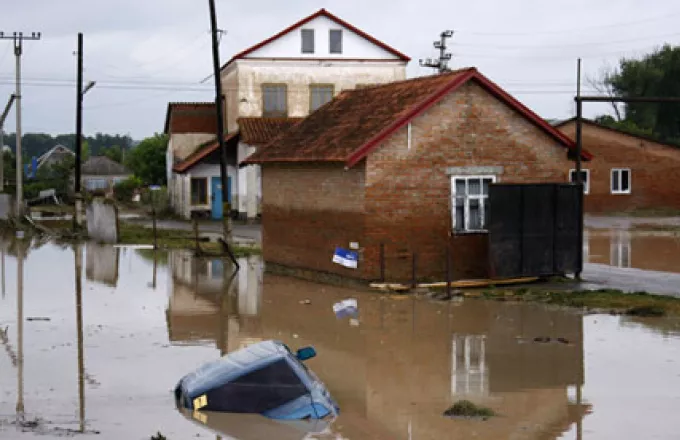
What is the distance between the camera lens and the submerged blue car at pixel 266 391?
471 inches

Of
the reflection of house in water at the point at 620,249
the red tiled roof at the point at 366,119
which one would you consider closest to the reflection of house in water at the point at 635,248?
the reflection of house in water at the point at 620,249

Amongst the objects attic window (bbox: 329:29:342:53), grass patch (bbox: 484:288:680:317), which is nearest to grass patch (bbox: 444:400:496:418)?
grass patch (bbox: 484:288:680:317)

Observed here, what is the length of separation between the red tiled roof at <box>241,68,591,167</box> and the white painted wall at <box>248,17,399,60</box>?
2311 centimetres

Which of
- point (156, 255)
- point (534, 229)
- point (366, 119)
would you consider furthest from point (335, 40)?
point (534, 229)

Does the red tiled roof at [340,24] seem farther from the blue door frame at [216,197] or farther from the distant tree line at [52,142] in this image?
the distant tree line at [52,142]

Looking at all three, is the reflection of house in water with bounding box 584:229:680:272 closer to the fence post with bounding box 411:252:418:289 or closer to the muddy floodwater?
the fence post with bounding box 411:252:418:289

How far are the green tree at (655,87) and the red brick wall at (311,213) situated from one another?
55.0 meters

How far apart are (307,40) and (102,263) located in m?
22.9

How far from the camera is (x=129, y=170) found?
101 metres

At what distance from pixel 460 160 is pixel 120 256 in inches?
536

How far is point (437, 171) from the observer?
2347cm

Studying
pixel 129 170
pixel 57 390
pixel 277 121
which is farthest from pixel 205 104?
pixel 129 170

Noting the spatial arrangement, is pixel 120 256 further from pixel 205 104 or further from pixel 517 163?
pixel 205 104

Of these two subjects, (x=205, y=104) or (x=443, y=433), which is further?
(x=205, y=104)
